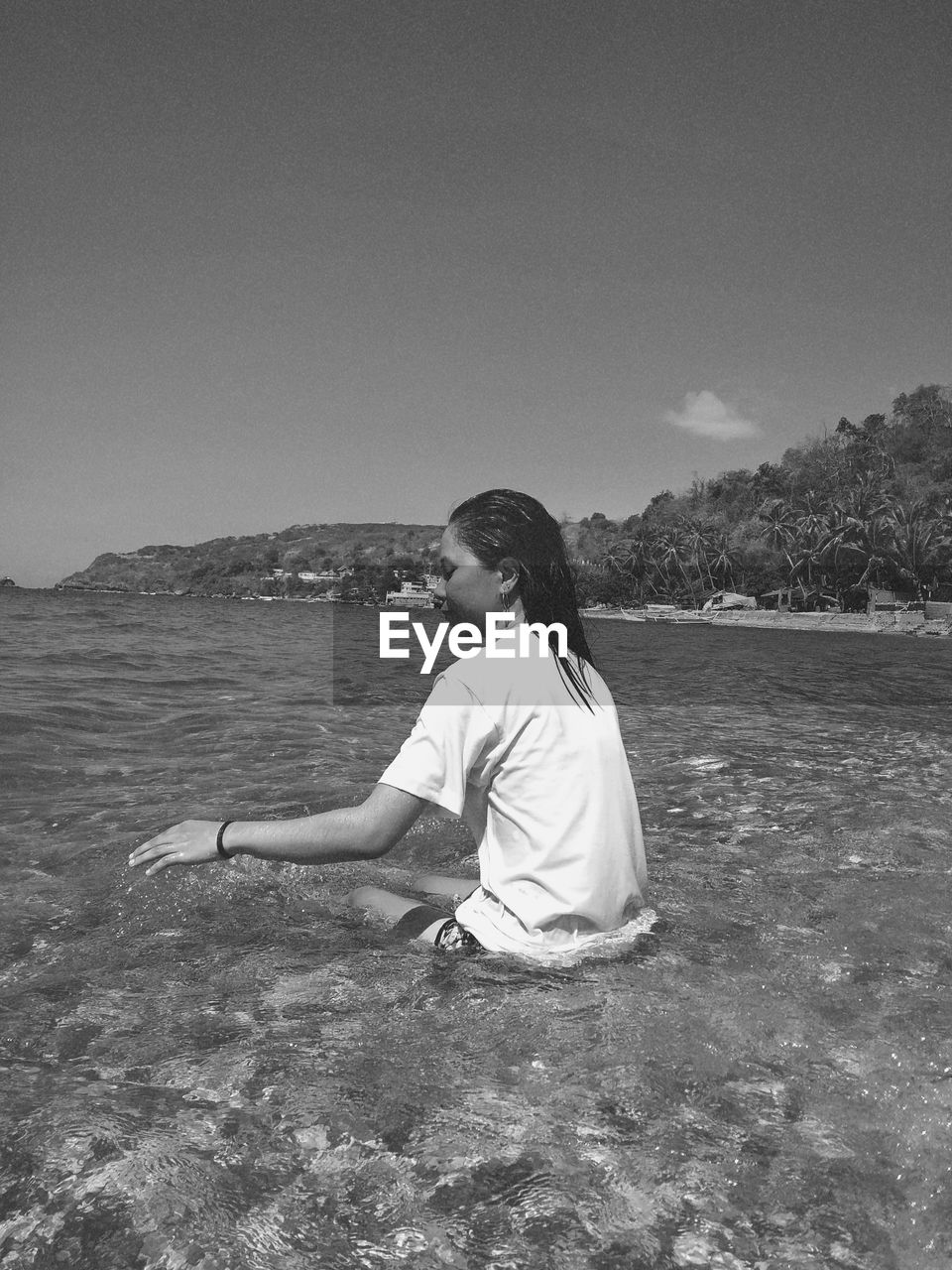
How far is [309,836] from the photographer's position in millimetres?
2508

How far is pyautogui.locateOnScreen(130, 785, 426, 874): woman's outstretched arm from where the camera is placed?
242 cm

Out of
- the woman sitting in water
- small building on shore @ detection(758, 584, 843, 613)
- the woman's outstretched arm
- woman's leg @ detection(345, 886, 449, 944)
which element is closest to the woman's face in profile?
the woman sitting in water

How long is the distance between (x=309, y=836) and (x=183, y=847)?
1.44ft

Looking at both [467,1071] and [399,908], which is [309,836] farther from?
[399,908]

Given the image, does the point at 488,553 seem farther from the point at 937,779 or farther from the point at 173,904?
the point at 937,779

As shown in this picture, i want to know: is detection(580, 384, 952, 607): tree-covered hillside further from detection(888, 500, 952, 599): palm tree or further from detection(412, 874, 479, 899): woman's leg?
detection(412, 874, 479, 899): woman's leg

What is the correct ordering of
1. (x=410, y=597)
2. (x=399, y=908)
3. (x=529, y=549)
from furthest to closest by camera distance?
(x=410, y=597) → (x=399, y=908) → (x=529, y=549)

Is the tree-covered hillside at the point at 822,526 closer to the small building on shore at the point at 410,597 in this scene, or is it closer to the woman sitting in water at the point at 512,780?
the small building on shore at the point at 410,597

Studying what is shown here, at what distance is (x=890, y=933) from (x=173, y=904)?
339cm

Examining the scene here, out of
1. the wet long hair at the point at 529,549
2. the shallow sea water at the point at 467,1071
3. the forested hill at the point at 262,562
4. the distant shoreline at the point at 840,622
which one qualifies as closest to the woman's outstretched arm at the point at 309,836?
the shallow sea water at the point at 467,1071

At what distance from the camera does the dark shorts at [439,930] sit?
2863 millimetres

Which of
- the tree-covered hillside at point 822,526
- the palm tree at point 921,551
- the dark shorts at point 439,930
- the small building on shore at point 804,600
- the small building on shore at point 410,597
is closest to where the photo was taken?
the dark shorts at point 439,930

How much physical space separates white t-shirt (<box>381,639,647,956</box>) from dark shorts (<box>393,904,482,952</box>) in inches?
3.9

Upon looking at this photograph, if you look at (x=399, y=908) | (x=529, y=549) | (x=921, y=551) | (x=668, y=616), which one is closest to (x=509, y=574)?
(x=529, y=549)
